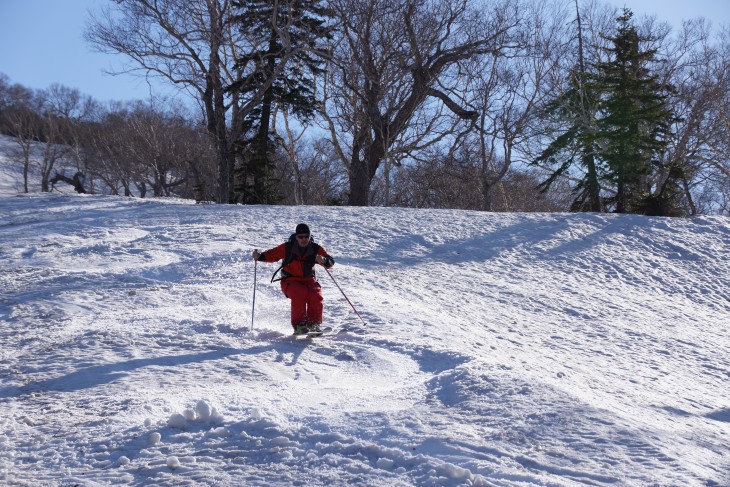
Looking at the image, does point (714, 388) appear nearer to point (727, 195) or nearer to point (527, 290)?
point (527, 290)

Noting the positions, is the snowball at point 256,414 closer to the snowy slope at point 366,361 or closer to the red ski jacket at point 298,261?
the snowy slope at point 366,361

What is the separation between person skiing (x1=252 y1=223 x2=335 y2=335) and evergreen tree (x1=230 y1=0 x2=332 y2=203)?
45.7 feet

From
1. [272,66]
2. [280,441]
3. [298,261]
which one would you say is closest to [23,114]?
[272,66]

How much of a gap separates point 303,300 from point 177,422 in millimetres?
2924

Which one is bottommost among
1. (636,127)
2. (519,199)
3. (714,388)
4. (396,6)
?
(714,388)

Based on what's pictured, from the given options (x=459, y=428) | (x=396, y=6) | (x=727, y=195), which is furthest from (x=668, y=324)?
(x=727, y=195)

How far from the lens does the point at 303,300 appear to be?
23.5 feet

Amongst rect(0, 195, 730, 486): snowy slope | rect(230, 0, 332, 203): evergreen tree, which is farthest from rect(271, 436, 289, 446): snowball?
rect(230, 0, 332, 203): evergreen tree

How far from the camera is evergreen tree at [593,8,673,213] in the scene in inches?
957

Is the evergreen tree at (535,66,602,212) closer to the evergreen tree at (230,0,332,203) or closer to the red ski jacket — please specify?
the evergreen tree at (230,0,332,203)

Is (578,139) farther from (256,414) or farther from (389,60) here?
(256,414)

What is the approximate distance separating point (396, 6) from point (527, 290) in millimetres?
14686

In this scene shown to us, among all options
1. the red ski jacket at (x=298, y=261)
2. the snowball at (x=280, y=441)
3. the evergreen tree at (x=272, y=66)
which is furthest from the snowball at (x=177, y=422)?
the evergreen tree at (x=272, y=66)

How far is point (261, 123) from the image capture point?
26.9m
